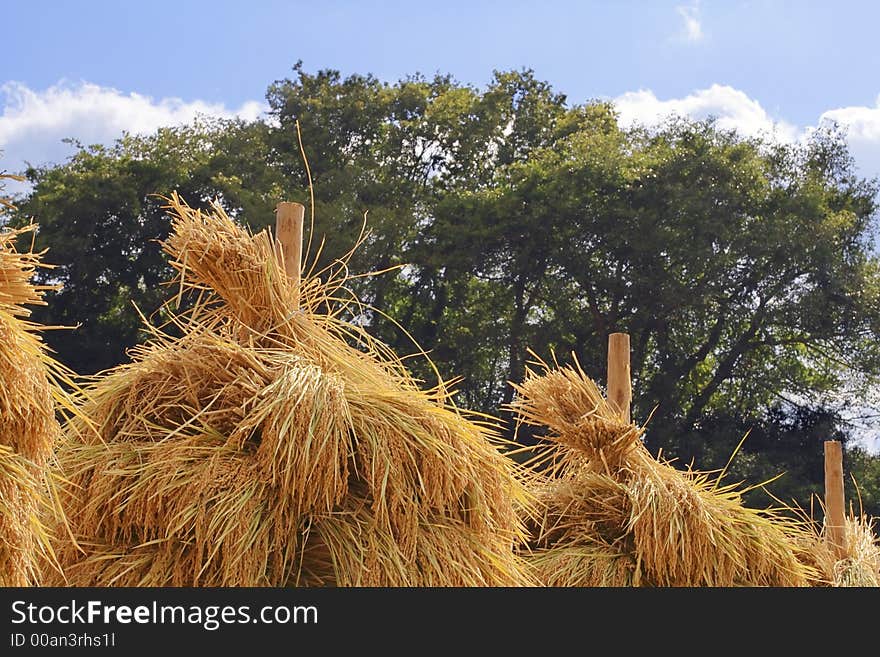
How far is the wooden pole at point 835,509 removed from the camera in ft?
23.9

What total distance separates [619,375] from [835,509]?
253 cm

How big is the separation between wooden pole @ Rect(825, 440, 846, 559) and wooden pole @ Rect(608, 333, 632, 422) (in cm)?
221

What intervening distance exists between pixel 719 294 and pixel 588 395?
13149mm

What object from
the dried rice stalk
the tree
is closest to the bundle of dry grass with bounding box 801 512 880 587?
the dried rice stalk

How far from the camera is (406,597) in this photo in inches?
105

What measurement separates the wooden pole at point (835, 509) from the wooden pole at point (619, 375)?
2212mm

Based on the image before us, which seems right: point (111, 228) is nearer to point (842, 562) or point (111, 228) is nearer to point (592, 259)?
point (592, 259)

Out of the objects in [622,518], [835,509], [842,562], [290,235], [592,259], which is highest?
[592,259]

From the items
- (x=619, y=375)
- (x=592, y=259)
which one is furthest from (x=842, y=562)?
(x=592, y=259)

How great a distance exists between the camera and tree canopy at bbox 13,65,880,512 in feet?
57.2

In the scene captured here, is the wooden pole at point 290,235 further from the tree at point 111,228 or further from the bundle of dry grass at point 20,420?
the tree at point 111,228

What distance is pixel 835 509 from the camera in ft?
24.0

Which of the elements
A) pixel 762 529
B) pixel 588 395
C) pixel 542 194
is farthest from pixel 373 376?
pixel 542 194

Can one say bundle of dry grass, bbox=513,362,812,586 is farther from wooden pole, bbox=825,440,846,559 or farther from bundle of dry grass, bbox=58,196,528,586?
bundle of dry grass, bbox=58,196,528,586
